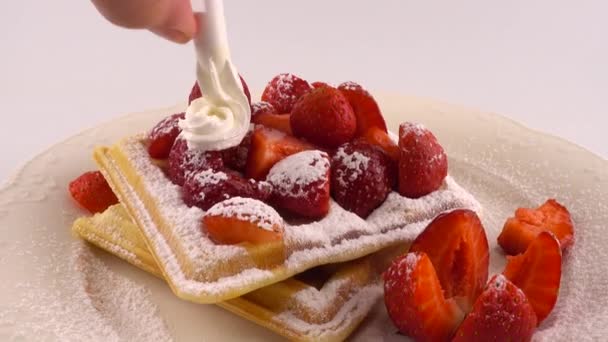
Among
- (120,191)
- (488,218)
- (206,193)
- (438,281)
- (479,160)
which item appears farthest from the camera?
(479,160)

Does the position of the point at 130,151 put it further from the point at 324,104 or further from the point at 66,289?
the point at 324,104

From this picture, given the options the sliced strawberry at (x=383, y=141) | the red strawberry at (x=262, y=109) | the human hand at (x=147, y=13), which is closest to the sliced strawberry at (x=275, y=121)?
the red strawberry at (x=262, y=109)

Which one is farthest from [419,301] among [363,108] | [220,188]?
[363,108]

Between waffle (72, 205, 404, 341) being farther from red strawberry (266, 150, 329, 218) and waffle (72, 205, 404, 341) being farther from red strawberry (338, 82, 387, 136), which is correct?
red strawberry (338, 82, 387, 136)

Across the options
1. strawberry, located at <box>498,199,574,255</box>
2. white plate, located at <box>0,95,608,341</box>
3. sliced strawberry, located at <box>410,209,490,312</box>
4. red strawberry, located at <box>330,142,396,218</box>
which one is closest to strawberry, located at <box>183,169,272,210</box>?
red strawberry, located at <box>330,142,396,218</box>

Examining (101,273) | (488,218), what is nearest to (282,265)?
(101,273)

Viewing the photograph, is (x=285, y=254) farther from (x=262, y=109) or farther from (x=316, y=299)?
(x=262, y=109)

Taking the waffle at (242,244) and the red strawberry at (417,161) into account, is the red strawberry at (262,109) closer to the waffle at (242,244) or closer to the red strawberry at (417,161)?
the waffle at (242,244)
